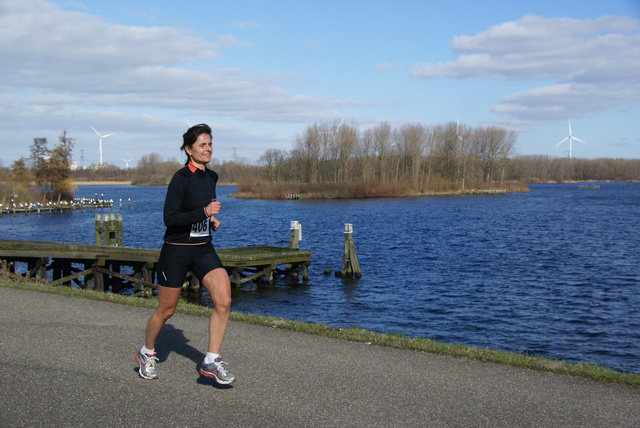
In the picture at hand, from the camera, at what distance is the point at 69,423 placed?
16.8 feet

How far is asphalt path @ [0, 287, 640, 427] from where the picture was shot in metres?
5.32

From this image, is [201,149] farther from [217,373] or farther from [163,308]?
[217,373]

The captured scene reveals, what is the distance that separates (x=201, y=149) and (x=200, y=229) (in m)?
0.76

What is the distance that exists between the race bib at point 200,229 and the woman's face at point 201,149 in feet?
1.87

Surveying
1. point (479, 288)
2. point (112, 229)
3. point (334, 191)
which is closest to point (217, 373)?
point (479, 288)

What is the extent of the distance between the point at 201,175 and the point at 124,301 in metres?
5.52

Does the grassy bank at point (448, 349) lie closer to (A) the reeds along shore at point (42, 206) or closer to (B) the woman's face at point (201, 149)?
(B) the woman's face at point (201, 149)

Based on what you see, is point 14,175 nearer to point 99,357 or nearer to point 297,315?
point 297,315

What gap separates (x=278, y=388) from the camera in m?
6.06

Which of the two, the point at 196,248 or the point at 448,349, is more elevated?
the point at 196,248

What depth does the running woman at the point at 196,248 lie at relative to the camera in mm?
5941

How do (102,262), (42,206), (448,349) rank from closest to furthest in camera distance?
(448,349)
(102,262)
(42,206)

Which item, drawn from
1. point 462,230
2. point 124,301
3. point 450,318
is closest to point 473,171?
point 462,230

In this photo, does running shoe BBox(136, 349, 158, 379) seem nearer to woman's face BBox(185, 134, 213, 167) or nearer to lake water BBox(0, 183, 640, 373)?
woman's face BBox(185, 134, 213, 167)
